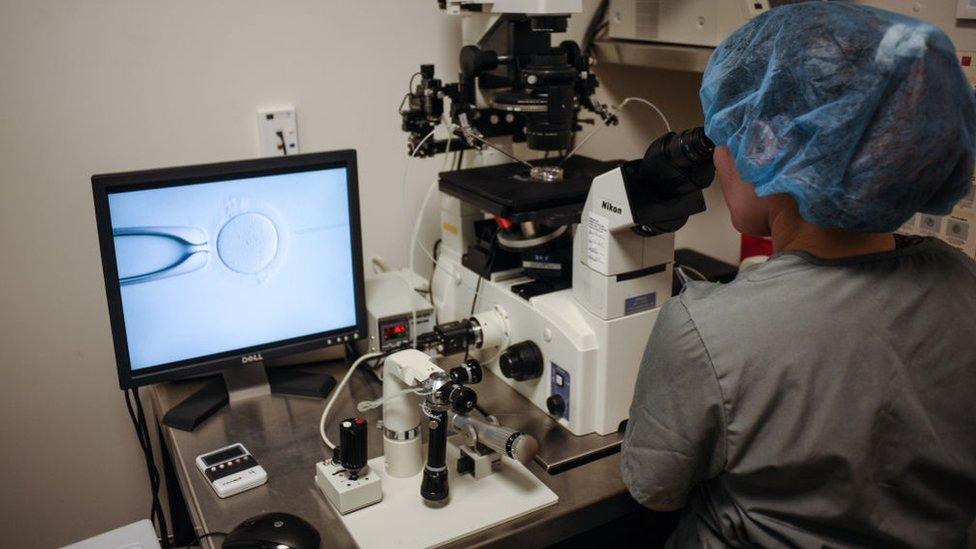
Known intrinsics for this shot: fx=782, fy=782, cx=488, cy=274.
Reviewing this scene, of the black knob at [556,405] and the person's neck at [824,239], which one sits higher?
the person's neck at [824,239]

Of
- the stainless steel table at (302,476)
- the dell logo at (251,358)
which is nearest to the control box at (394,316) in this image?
the stainless steel table at (302,476)

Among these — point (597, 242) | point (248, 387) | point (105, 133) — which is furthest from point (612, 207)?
point (105, 133)

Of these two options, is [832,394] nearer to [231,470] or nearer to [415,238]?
[231,470]

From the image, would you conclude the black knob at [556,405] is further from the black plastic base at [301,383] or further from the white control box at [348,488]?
the black plastic base at [301,383]

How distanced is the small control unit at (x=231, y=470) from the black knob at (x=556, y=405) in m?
0.51

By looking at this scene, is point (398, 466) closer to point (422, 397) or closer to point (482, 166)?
point (422, 397)

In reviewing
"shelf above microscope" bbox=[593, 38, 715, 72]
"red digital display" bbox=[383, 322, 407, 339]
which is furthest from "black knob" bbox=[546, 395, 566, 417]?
Result: "shelf above microscope" bbox=[593, 38, 715, 72]

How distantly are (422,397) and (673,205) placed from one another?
525mm

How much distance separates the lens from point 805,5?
931mm

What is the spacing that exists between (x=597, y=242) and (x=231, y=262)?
0.68 metres

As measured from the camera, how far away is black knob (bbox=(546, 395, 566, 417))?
1.42 meters

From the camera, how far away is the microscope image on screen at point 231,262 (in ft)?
4.54

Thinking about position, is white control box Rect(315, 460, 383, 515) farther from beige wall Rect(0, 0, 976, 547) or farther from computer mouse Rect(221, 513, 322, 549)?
beige wall Rect(0, 0, 976, 547)

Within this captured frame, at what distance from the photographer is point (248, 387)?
5.19ft
